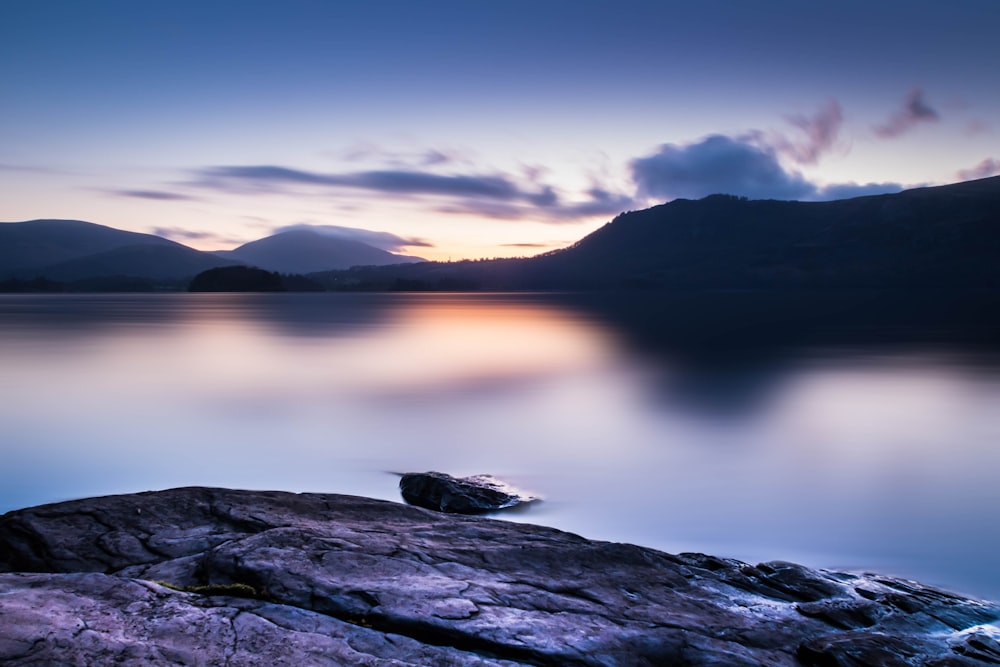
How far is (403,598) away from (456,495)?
19.7 feet

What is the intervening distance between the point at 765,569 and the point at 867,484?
841cm

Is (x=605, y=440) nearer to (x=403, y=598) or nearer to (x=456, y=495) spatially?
(x=456, y=495)

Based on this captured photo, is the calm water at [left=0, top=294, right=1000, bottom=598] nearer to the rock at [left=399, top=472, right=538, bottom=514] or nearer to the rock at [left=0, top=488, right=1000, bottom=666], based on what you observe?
the rock at [left=399, top=472, right=538, bottom=514]

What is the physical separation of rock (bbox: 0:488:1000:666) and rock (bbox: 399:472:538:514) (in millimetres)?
2865

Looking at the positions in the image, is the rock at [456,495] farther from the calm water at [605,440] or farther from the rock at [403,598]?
the rock at [403,598]

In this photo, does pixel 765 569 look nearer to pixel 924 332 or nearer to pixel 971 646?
pixel 971 646

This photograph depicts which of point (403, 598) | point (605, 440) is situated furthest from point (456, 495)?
point (605, 440)

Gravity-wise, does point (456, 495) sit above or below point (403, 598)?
below

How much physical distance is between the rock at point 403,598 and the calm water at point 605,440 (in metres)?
3.29

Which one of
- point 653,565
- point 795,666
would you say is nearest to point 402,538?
point 653,565

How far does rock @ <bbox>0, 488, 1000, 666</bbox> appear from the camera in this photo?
541 centimetres

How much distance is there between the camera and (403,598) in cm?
641

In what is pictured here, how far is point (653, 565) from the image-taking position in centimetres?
810

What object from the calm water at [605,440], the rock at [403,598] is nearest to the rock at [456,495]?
the calm water at [605,440]
